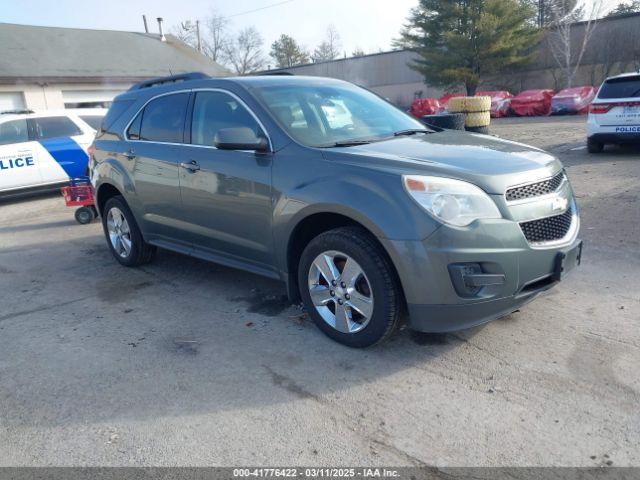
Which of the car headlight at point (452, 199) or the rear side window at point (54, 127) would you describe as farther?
the rear side window at point (54, 127)

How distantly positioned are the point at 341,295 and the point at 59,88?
21498 mm

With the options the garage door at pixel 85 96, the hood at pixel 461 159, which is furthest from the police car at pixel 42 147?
the garage door at pixel 85 96

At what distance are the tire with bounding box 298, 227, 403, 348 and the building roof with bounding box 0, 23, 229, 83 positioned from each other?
17100 millimetres

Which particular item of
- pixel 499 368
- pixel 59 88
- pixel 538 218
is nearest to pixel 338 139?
pixel 538 218

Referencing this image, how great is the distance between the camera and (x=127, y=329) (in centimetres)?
426

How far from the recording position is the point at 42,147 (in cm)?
1063

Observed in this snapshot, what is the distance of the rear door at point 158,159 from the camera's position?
4.84 metres

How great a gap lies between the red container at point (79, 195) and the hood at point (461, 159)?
589cm

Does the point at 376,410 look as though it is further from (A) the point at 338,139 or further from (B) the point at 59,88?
(B) the point at 59,88

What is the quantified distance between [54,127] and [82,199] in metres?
3.50

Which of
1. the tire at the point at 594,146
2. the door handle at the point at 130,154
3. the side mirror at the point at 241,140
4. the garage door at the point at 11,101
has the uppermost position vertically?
the garage door at the point at 11,101

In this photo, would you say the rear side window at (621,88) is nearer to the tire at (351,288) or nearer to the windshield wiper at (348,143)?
the windshield wiper at (348,143)

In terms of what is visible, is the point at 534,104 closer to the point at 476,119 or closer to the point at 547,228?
the point at 476,119

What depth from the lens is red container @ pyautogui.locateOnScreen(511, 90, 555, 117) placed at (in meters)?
26.8
